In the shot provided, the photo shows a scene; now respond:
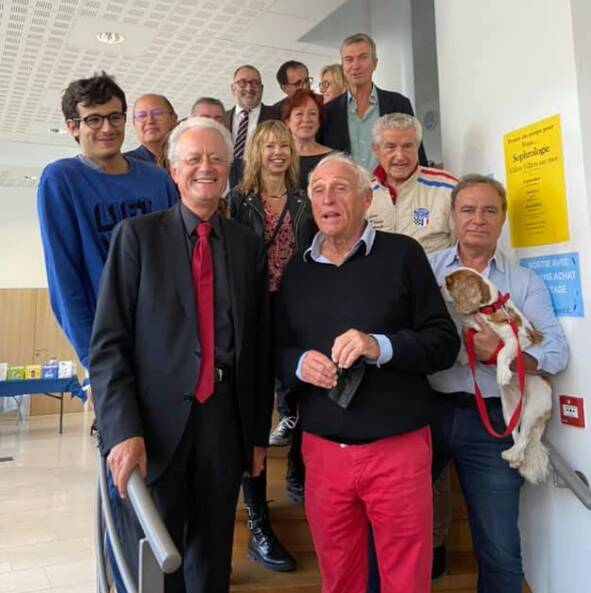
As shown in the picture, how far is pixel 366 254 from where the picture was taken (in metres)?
1.71

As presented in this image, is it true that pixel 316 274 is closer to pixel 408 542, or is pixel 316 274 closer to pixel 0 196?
pixel 408 542

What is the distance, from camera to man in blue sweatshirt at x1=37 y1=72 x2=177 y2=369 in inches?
66.9

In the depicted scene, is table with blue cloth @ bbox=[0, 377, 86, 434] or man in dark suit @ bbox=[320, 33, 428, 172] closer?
man in dark suit @ bbox=[320, 33, 428, 172]

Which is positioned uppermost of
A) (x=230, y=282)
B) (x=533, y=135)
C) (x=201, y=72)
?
(x=201, y=72)

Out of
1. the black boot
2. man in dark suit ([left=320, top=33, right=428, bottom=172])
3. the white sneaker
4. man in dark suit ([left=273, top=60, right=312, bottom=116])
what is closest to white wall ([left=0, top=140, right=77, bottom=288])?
man in dark suit ([left=273, top=60, right=312, bottom=116])

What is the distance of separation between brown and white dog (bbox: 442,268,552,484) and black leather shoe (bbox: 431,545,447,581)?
0.63 m

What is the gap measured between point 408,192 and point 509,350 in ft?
2.68

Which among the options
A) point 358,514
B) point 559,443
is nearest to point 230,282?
point 358,514

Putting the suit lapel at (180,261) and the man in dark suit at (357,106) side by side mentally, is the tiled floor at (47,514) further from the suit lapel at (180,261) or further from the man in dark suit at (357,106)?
the man in dark suit at (357,106)

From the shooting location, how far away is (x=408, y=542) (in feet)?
5.19

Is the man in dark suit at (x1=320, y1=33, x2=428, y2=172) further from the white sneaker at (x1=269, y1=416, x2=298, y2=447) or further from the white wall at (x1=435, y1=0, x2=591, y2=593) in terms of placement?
the white sneaker at (x1=269, y1=416, x2=298, y2=447)

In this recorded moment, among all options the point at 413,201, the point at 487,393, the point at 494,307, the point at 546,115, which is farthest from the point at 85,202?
the point at 546,115

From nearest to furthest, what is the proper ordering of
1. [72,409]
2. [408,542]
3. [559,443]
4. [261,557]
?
1. [408,542]
2. [559,443]
3. [261,557]
4. [72,409]

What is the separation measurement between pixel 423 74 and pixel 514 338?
3.54 m
